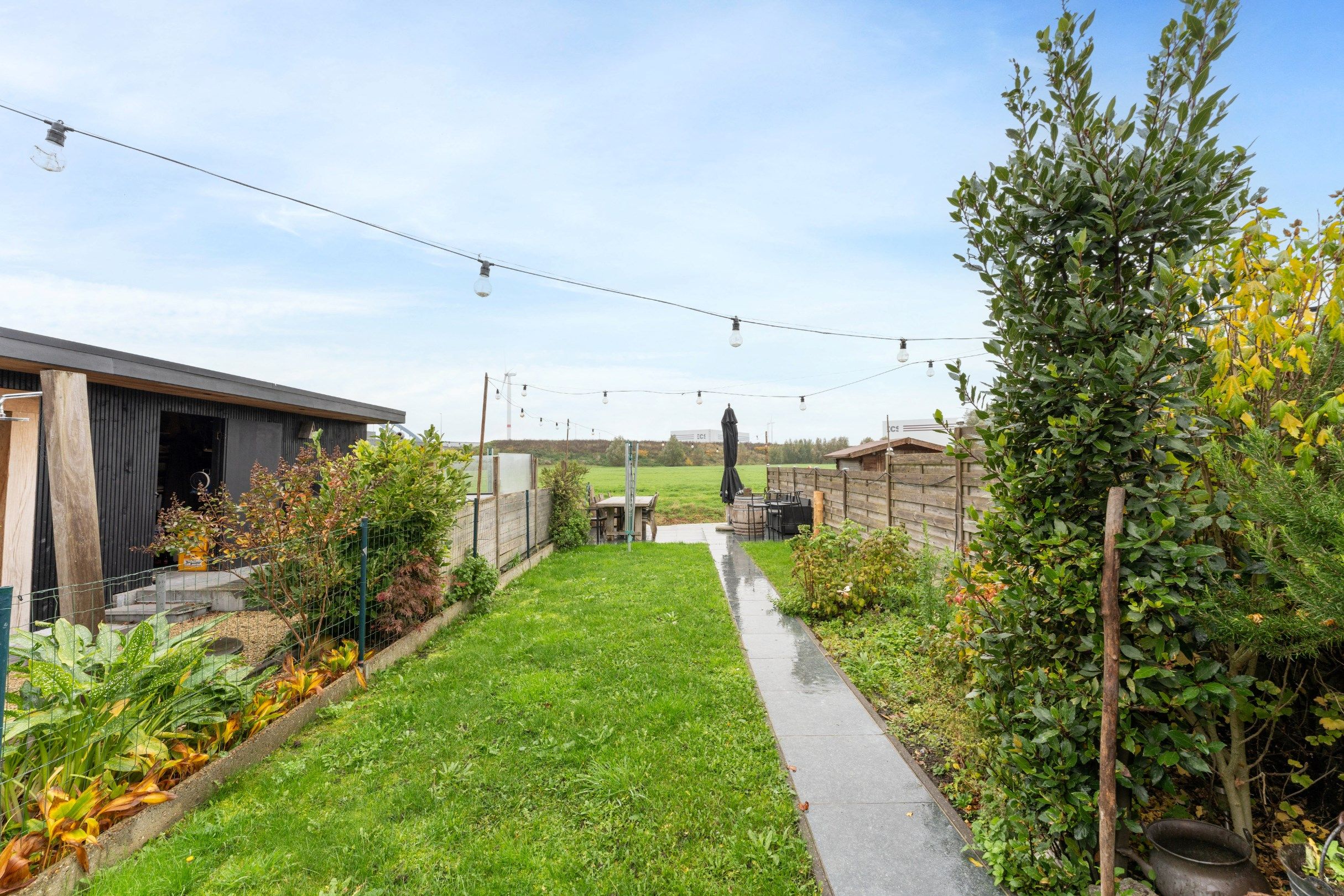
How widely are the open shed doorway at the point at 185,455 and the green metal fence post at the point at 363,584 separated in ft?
17.3

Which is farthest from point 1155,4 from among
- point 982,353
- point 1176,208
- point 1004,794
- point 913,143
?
point 913,143

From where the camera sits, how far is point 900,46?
17.0 ft

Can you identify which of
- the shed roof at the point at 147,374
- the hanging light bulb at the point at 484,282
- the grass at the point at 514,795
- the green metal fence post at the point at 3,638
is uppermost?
the hanging light bulb at the point at 484,282

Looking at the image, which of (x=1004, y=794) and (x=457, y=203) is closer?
(x=1004, y=794)

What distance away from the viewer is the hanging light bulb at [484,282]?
21.6ft

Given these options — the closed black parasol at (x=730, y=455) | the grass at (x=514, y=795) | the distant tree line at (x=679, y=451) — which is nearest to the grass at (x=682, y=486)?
the distant tree line at (x=679, y=451)

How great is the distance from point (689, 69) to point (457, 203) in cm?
391

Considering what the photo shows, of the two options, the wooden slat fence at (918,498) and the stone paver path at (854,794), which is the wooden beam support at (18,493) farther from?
the wooden slat fence at (918,498)

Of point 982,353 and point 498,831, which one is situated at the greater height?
point 982,353

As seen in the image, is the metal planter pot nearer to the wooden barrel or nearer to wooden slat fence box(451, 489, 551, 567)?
wooden slat fence box(451, 489, 551, 567)

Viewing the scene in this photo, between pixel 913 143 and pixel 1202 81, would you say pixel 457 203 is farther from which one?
pixel 1202 81

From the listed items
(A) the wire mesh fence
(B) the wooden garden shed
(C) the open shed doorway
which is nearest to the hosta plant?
(A) the wire mesh fence

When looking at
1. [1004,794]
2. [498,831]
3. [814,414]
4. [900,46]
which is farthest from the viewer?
[814,414]

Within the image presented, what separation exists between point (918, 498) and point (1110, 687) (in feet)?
17.2
